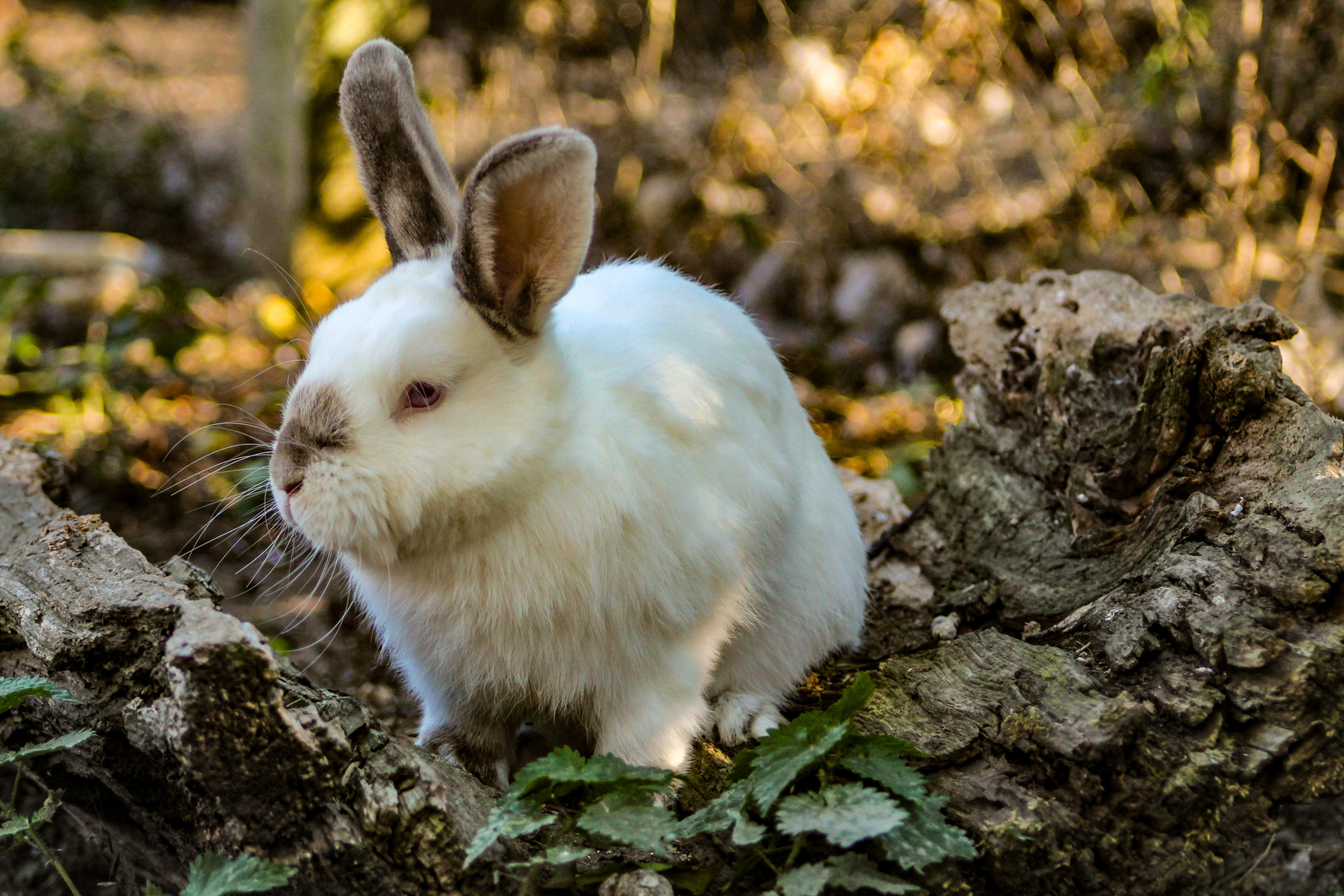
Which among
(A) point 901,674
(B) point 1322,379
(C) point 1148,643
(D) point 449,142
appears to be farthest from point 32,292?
(B) point 1322,379

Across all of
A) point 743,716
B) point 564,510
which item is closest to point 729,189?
point 743,716

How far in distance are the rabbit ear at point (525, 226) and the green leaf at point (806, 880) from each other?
136 centimetres

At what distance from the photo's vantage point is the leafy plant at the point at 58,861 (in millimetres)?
1954

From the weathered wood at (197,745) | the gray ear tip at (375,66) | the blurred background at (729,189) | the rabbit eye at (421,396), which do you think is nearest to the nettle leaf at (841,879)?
A: the weathered wood at (197,745)

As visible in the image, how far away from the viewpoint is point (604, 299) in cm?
315

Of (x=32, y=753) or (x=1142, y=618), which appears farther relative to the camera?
(x=1142, y=618)

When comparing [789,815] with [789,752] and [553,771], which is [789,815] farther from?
[553,771]

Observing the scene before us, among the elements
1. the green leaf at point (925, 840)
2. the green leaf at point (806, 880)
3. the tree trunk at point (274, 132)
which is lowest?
the tree trunk at point (274, 132)

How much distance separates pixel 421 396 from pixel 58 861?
1.28 meters

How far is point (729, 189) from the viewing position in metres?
7.79

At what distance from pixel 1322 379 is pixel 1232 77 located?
269 centimetres

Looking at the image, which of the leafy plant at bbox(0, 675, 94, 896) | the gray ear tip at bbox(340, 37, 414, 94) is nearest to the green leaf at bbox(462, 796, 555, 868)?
the leafy plant at bbox(0, 675, 94, 896)

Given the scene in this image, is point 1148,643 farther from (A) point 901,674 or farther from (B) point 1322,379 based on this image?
(B) point 1322,379

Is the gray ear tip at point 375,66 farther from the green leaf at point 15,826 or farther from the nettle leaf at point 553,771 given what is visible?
the green leaf at point 15,826
